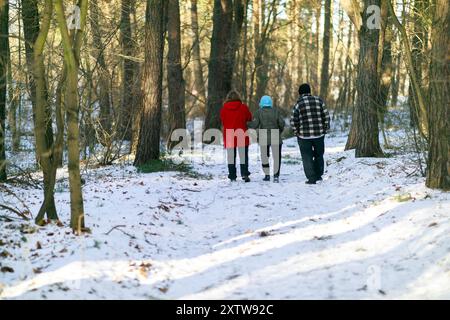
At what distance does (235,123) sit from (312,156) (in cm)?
179

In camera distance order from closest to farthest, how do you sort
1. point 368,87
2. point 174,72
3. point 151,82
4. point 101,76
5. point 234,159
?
1. point 234,159
2. point 151,82
3. point 368,87
4. point 101,76
5. point 174,72

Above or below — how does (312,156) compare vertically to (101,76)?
below

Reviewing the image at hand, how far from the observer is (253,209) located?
364 inches

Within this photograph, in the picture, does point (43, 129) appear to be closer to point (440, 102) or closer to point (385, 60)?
point (440, 102)

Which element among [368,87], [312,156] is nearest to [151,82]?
[312,156]

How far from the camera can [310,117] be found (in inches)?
460

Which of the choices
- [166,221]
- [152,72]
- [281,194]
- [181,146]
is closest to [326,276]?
[166,221]

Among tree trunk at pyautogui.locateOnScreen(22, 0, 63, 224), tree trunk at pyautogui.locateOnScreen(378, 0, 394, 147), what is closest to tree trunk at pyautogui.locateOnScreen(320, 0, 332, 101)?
tree trunk at pyautogui.locateOnScreen(378, 0, 394, 147)

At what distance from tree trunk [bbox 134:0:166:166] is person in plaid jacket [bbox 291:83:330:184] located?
3.55 meters

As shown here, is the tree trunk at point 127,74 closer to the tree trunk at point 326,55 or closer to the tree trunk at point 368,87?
the tree trunk at point 368,87

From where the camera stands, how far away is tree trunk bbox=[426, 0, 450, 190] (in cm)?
820

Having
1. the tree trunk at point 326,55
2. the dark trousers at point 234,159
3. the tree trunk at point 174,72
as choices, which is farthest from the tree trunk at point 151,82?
the tree trunk at point 326,55

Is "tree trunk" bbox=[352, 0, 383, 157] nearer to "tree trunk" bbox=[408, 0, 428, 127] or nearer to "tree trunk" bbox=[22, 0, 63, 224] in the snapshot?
"tree trunk" bbox=[408, 0, 428, 127]
